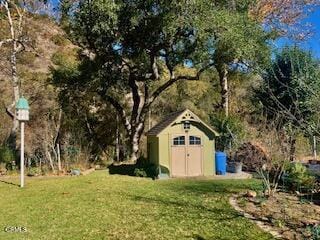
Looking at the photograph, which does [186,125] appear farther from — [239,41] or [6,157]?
[6,157]

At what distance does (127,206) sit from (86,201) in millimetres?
1319

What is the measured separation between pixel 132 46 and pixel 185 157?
536 centimetres

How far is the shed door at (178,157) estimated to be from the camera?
16344 mm

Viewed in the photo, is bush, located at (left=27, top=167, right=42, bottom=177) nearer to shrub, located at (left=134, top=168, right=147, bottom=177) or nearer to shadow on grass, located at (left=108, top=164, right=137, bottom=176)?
shadow on grass, located at (left=108, top=164, right=137, bottom=176)

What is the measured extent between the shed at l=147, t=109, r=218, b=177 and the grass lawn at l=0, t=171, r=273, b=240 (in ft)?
5.55

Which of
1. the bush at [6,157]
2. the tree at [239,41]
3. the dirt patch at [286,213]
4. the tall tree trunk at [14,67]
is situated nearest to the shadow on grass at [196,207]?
the dirt patch at [286,213]

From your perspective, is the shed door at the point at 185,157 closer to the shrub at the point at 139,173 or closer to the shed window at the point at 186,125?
the shed window at the point at 186,125

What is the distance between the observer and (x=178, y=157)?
647 inches

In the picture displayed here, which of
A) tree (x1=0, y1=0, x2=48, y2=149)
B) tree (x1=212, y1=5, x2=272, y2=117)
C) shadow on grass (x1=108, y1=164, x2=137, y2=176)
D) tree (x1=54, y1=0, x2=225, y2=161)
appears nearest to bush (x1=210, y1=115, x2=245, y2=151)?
tree (x1=54, y1=0, x2=225, y2=161)

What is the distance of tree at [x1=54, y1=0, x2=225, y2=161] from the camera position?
15.6 meters

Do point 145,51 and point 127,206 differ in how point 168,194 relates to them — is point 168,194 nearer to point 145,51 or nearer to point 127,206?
point 127,206

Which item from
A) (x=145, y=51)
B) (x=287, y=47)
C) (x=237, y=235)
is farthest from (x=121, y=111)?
(x=237, y=235)

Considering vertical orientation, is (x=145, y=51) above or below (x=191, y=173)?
above

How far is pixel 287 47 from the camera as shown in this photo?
19.0m
